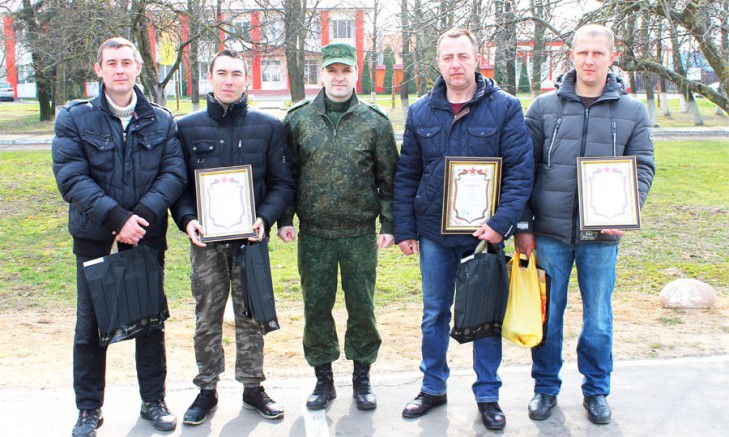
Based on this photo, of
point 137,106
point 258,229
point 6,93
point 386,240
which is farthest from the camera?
point 6,93

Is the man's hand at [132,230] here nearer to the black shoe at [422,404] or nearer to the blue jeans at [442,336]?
the blue jeans at [442,336]

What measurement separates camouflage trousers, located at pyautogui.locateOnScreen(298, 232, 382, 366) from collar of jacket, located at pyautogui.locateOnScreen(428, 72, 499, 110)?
3.24ft

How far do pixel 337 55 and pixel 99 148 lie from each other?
5.04 feet

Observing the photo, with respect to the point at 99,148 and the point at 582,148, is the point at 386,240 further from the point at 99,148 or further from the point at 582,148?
the point at 99,148

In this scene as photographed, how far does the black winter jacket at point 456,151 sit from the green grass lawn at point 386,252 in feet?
9.72

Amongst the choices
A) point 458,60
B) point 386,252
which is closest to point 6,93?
point 386,252

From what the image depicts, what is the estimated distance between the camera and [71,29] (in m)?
13.7

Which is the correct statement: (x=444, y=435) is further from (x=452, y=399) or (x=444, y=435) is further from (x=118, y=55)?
(x=118, y=55)

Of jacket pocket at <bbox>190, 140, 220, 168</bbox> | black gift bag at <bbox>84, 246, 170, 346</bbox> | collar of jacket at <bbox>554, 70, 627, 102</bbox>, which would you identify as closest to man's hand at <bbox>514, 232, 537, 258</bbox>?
collar of jacket at <bbox>554, 70, 627, 102</bbox>

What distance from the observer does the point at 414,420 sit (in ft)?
15.3

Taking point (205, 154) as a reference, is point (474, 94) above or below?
above

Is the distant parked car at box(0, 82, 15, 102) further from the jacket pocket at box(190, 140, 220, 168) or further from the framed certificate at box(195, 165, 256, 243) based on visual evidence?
the framed certificate at box(195, 165, 256, 243)

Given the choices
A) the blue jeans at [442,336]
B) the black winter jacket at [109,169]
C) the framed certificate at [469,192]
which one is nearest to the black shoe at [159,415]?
the black winter jacket at [109,169]


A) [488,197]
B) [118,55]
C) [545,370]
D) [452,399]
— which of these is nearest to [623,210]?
[488,197]
